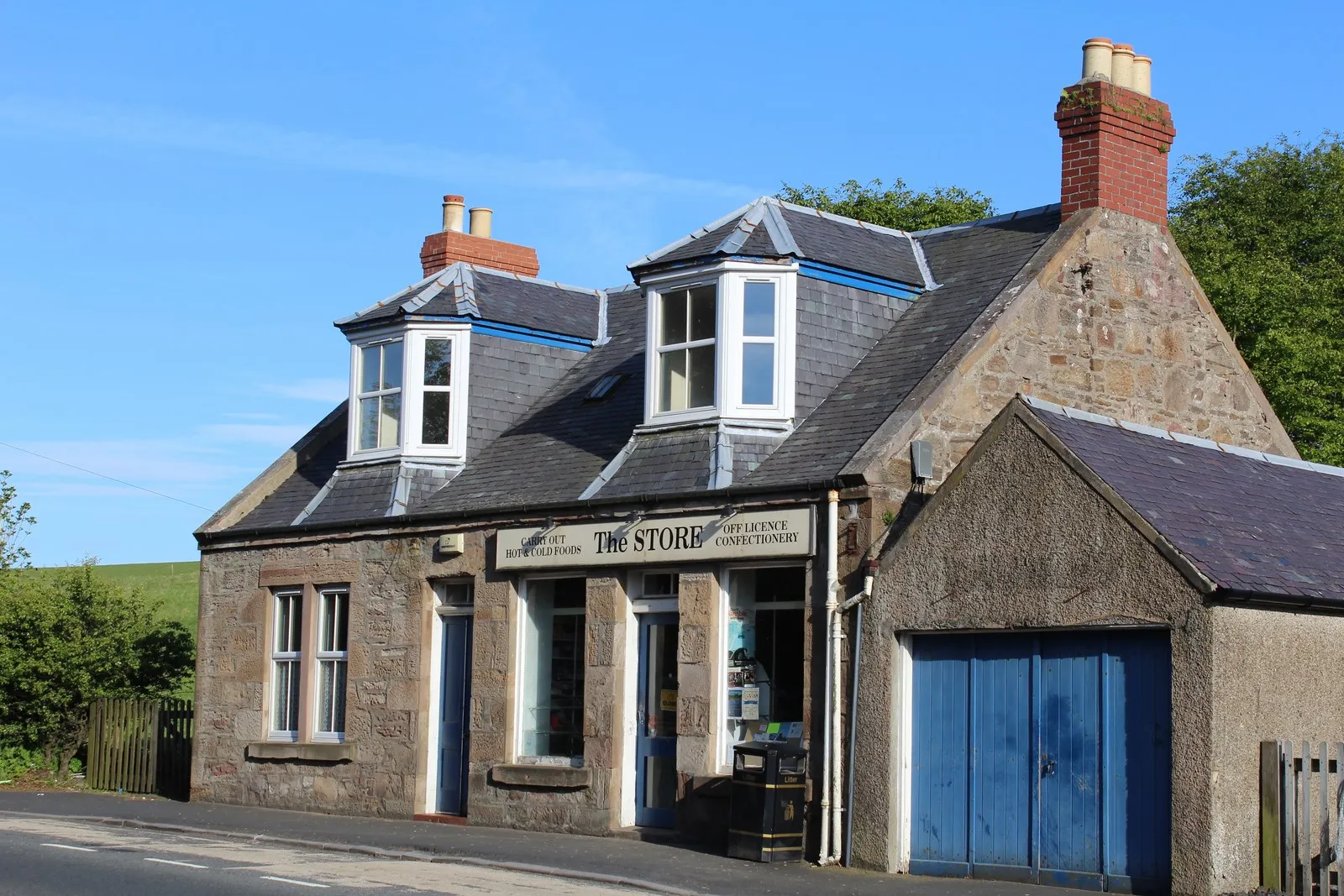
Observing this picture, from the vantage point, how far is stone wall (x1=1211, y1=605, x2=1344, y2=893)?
40.4 feet

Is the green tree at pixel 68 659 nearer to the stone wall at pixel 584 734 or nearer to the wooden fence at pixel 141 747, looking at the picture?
the wooden fence at pixel 141 747

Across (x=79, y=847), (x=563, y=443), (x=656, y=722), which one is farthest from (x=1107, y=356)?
(x=79, y=847)

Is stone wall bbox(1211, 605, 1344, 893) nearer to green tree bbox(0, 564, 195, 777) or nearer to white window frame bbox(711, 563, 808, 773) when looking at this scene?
white window frame bbox(711, 563, 808, 773)

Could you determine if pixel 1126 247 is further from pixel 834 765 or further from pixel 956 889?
pixel 956 889

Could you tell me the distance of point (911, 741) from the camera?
1467cm

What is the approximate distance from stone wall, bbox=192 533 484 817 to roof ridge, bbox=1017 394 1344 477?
276 inches

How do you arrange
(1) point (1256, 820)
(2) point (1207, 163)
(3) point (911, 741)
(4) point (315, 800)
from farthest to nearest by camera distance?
(2) point (1207, 163) < (4) point (315, 800) < (3) point (911, 741) < (1) point (1256, 820)

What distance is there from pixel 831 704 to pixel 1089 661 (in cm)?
257

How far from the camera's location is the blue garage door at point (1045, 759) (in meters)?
12.8

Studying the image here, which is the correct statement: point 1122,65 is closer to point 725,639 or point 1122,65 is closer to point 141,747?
point 725,639

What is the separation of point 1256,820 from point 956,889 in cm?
232

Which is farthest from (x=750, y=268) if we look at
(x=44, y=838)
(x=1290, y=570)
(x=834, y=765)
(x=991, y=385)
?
(x=44, y=838)

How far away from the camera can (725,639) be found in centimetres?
1645

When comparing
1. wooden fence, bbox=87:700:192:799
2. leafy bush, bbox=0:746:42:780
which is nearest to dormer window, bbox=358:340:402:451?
wooden fence, bbox=87:700:192:799
